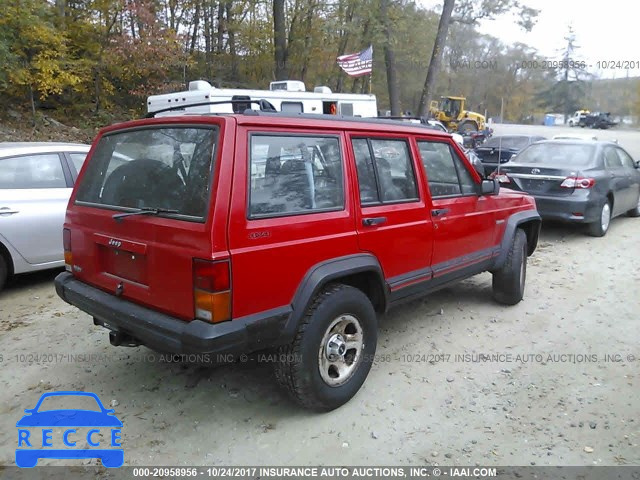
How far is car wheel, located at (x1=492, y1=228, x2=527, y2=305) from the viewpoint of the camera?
4992 mm

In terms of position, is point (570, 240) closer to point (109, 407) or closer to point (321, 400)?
point (321, 400)

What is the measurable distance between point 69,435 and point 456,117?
3231 cm

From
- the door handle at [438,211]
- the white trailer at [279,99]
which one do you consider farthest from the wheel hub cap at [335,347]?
the white trailer at [279,99]

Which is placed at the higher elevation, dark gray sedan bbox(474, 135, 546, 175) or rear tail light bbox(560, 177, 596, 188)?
dark gray sedan bbox(474, 135, 546, 175)

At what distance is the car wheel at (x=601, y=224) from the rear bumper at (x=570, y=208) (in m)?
0.14

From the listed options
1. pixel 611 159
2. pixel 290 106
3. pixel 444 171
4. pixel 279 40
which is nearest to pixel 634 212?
pixel 611 159

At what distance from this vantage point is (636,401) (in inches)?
136

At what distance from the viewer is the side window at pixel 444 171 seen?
407cm

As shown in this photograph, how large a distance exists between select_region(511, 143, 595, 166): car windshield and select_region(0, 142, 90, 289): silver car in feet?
23.4

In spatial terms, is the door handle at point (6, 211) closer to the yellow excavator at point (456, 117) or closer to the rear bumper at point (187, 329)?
Result: the rear bumper at point (187, 329)

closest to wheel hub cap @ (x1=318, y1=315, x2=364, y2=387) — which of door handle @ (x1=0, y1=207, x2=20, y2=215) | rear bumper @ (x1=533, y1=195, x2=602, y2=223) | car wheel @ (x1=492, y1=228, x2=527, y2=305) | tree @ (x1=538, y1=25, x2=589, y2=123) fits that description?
car wheel @ (x1=492, y1=228, x2=527, y2=305)

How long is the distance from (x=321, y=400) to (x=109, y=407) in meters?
1.44

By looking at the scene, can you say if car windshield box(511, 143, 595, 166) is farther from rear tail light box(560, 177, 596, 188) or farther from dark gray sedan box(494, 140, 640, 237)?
rear tail light box(560, 177, 596, 188)

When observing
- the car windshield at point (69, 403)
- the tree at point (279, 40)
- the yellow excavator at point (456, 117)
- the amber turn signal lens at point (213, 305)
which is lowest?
the car windshield at point (69, 403)
